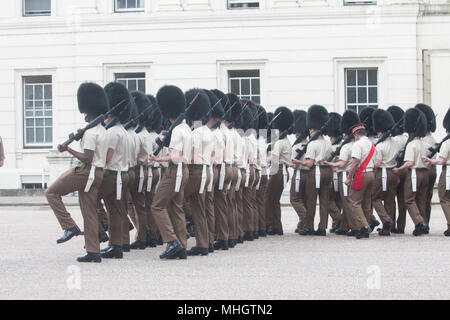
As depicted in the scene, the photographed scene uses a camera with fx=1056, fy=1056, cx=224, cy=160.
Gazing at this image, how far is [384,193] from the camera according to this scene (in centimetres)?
1573

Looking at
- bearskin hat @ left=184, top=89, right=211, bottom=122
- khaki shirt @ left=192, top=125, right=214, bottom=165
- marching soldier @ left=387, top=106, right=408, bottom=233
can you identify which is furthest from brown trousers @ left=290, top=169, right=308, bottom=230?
khaki shirt @ left=192, top=125, right=214, bottom=165

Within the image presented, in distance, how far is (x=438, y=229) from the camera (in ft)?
54.5

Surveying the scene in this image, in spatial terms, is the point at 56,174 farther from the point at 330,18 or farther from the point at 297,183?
the point at 297,183

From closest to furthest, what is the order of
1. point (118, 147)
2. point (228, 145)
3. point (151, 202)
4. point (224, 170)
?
point (118, 147) < point (224, 170) < point (228, 145) < point (151, 202)

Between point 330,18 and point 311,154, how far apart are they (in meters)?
10.9

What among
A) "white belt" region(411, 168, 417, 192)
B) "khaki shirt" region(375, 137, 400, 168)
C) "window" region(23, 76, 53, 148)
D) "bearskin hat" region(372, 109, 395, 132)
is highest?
"window" region(23, 76, 53, 148)

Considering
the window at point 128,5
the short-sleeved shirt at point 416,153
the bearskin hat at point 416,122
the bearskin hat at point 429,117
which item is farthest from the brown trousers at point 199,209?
the window at point 128,5

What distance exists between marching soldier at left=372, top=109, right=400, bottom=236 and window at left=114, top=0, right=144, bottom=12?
12760mm

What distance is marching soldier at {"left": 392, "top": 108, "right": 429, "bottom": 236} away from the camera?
1528 centimetres

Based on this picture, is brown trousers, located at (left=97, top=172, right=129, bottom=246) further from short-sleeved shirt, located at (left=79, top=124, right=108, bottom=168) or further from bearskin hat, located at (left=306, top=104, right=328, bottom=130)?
bearskin hat, located at (left=306, top=104, right=328, bottom=130)

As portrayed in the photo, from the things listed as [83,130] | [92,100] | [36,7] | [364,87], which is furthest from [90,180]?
[36,7]

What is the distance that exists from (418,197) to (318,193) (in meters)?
1.52

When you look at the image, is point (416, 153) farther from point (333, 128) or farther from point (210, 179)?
point (210, 179)
